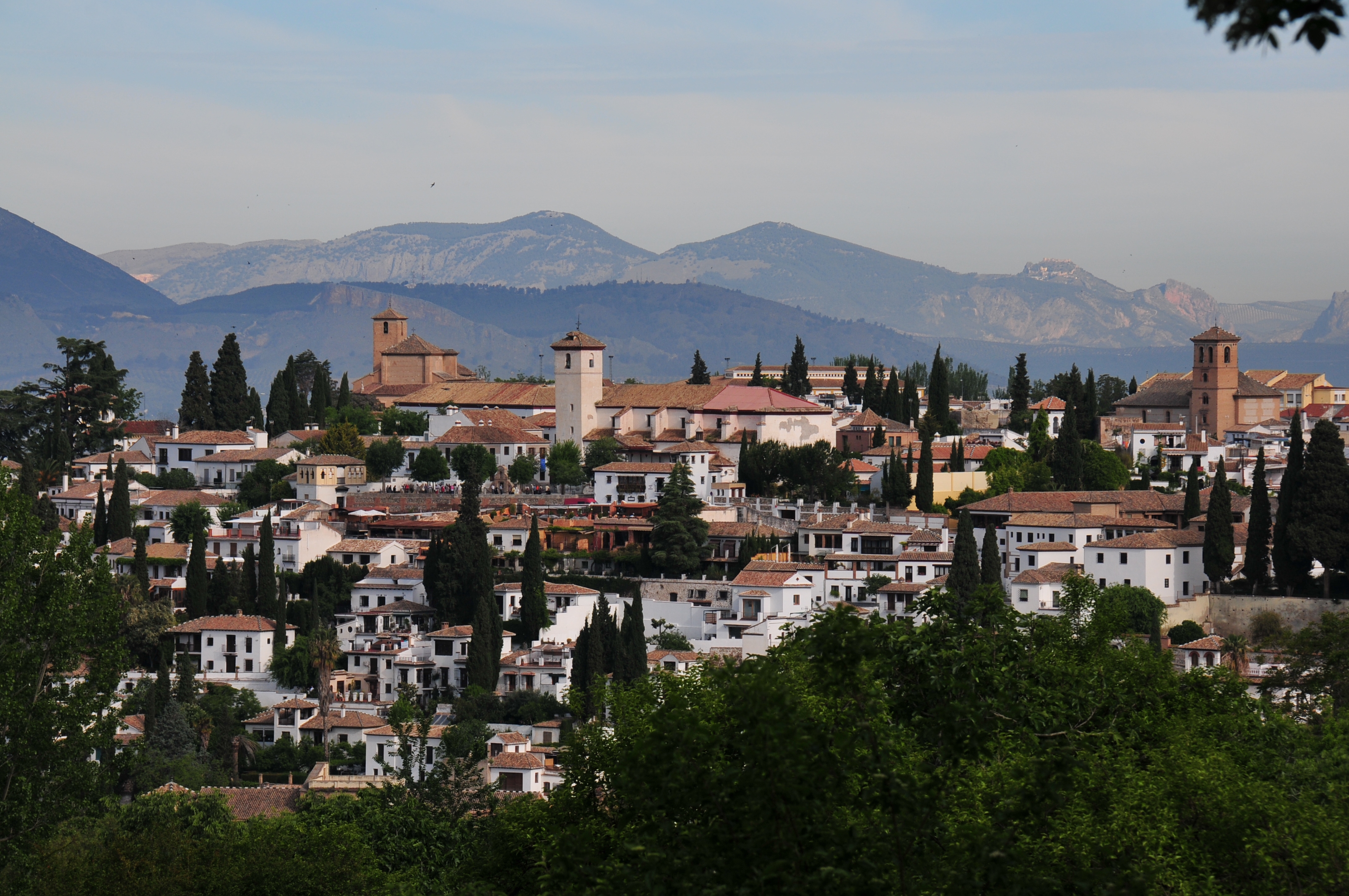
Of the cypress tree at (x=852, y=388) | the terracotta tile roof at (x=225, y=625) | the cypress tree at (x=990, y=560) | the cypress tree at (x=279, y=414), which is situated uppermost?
the cypress tree at (x=852, y=388)

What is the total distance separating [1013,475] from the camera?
2442 inches

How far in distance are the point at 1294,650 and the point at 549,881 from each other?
25761 millimetres

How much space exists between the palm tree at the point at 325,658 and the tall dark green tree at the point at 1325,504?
29550 mm

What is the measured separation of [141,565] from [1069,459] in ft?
109

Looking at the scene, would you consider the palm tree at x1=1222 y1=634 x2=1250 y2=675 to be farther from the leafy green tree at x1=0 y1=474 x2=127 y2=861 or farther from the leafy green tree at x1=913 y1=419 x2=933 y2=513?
the leafy green tree at x1=0 y1=474 x2=127 y2=861

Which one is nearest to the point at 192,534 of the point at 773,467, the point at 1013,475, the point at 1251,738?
the point at 773,467

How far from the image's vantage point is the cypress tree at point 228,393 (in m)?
74.6

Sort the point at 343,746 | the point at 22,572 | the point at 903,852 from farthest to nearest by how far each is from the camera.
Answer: the point at 343,746, the point at 22,572, the point at 903,852

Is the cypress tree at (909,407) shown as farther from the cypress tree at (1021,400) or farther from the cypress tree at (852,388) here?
the cypress tree at (852,388)

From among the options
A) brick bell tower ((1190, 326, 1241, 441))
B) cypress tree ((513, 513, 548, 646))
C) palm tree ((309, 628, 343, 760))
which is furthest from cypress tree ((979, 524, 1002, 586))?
brick bell tower ((1190, 326, 1241, 441))

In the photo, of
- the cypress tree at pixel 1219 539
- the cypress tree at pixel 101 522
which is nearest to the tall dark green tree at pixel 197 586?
the cypress tree at pixel 101 522

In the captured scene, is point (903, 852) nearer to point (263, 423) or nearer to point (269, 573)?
point (269, 573)

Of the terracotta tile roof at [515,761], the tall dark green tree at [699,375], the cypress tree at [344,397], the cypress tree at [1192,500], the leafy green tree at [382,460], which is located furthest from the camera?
the tall dark green tree at [699,375]

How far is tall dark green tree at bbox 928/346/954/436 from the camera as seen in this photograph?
7225cm
